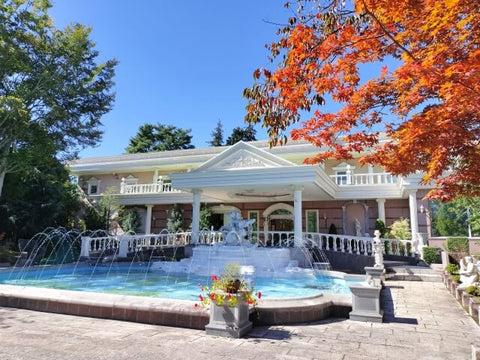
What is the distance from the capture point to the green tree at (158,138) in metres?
50.1

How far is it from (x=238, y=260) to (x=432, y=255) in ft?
27.1

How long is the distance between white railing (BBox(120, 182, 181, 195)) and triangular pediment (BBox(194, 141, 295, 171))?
8.13 m

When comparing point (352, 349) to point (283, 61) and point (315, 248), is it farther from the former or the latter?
point (315, 248)

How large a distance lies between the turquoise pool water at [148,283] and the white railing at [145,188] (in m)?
9.86

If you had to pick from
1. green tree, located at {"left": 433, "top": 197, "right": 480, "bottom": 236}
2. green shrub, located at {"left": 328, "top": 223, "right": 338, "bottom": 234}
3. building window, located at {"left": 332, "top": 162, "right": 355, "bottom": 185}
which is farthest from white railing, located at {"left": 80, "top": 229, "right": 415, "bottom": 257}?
building window, located at {"left": 332, "top": 162, "right": 355, "bottom": 185}

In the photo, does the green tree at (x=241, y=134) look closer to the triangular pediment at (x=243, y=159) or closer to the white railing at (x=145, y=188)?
the white railing at (x=145, y=188)

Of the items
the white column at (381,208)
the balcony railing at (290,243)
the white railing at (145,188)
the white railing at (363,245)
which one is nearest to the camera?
the white railing at (363,245)

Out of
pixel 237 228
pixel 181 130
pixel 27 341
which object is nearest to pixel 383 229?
pixel 237 228

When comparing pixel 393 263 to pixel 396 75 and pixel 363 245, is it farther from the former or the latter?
pixel 396 75

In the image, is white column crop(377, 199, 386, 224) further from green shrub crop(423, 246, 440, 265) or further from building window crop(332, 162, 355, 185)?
green shrub crop(423, 246, 440, 265)

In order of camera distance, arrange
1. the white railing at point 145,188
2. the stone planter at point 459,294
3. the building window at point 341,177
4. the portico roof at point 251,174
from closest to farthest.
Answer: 1. the stone planter at point 459,294
2. the portico roof at point 251,174
3. the building window at point 341,177
4. the white railing at point 145,188

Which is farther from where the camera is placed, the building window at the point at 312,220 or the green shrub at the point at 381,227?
the building window at the point at 312,220

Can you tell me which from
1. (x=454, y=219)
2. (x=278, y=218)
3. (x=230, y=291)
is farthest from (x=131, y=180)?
(x=230, y=291)

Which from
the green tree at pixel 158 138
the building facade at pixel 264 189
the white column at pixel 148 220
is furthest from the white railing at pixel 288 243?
the green tree at pixel 158 138
